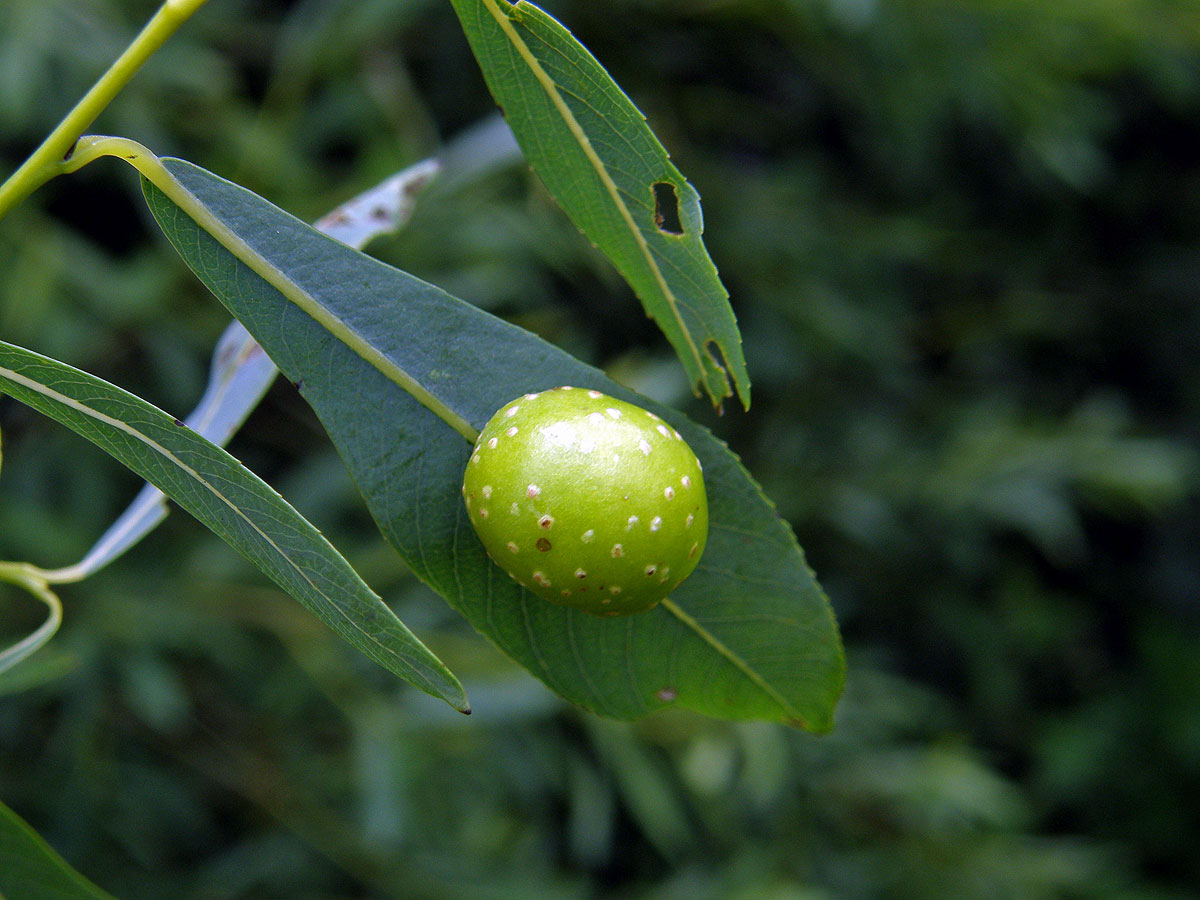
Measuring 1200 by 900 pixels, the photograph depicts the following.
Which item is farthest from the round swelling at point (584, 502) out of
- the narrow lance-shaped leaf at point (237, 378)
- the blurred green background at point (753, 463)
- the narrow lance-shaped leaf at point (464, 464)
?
the blurred green background at point (753, 463)

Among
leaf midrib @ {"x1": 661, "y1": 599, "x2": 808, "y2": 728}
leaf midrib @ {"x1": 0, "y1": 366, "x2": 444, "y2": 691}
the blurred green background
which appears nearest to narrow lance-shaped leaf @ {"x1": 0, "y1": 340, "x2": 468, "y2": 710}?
leaf midrib @ {"x1": 0, "y1": 366, "x2": 444, "y2": 691}

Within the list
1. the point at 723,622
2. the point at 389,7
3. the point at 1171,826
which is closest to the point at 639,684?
the point at 723,622

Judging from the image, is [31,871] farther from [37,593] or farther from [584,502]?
[584,502]

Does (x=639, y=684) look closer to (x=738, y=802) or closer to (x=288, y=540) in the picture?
(x=288, y=540)

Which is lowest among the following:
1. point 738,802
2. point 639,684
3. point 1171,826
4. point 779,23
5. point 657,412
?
point 1171,826

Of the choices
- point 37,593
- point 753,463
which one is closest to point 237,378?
point 37,593

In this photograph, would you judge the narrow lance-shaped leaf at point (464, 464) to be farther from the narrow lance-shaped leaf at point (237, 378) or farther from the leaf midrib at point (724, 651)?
the narrow lance-shaped leaf at point (237, 378)

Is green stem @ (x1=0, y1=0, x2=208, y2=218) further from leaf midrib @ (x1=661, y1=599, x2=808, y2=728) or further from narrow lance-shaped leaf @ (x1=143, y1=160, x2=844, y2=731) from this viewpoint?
leaf midrib @ (x1=661, y1=599, x2=808, y2=728)
